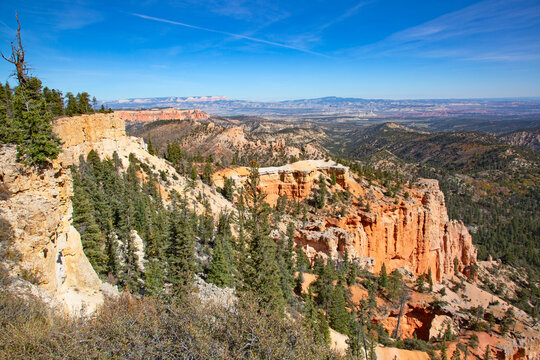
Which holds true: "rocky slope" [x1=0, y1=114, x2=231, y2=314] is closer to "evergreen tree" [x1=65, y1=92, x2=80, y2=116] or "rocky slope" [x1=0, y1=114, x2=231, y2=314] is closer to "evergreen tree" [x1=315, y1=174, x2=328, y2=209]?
"evergreen tree" [x1=65, y1=92, x2=80, y2=116]

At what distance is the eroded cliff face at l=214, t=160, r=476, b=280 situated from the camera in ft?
146

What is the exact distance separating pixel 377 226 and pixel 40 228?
46641mm

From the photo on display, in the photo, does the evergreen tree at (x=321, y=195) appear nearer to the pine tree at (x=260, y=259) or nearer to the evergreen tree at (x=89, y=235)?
the pine tree at (x=260, y=259)

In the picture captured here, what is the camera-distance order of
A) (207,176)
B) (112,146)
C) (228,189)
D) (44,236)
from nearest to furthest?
(44,236), (112,146), (228,189), (207,176)

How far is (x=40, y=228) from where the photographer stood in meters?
11.4

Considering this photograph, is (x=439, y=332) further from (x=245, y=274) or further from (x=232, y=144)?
(x=232, y=144)

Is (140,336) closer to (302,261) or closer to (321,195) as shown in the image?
(302,261)

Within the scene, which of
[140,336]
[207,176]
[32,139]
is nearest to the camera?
[140,336]

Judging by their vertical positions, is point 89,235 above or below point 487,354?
above

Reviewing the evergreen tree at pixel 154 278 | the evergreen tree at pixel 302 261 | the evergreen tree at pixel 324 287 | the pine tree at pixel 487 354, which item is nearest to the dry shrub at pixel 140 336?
the evergreen tree at pixel 154 278

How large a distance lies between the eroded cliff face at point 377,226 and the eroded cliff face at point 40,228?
1312 inches

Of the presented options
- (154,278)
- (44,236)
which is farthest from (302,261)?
(44,236)

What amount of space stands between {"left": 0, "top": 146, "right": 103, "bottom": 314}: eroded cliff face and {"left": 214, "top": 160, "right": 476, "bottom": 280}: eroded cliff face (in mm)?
33328

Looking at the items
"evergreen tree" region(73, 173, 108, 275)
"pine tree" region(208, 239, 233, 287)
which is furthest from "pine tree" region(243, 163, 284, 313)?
"evergreen tree" region(73, 173, 108, 275)
